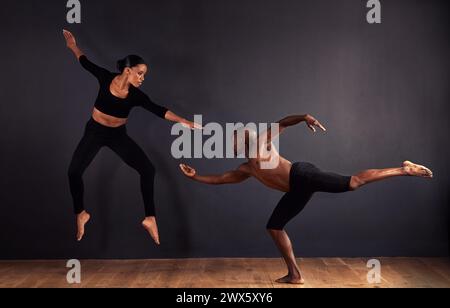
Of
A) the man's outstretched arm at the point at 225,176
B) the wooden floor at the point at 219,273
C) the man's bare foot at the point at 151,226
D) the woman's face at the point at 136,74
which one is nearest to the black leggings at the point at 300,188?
the man's outstretched arm at the point at 225,176

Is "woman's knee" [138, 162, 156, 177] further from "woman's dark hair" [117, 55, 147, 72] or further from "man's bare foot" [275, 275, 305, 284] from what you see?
"man's bare foot" [275, 275, 305, 284]

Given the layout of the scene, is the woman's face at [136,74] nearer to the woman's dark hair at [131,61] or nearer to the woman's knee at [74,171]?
the woman's dark hair at [131,61]

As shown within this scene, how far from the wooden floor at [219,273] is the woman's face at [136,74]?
1.54m

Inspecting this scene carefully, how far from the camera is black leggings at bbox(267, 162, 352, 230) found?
14.8 feet

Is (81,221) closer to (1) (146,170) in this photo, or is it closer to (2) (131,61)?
(1) (146,170)

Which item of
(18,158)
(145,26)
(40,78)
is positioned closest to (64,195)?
(18,158)

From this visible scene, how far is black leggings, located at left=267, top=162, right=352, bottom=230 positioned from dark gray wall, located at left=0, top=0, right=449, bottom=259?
1069 millimetres

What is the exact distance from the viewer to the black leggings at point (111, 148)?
5.28 metres

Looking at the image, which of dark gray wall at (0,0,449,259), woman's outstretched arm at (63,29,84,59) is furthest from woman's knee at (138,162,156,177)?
woman's outstretched arm at (63,29,84,59)

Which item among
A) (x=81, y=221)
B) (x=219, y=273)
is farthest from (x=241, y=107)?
(x=81, y=221)

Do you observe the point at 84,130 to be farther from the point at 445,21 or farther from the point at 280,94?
the point at 445,21

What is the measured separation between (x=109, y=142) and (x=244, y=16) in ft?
5.45

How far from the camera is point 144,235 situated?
5645 millimetres

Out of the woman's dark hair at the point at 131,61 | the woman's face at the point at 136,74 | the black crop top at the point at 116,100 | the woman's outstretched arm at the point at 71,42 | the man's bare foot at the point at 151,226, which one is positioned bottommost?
the man's bare foot at the point at 151,226
